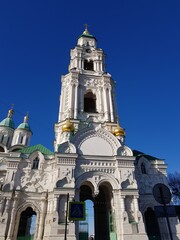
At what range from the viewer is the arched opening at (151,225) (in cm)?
1610

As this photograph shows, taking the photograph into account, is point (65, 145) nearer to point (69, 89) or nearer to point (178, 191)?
point (69, 89)

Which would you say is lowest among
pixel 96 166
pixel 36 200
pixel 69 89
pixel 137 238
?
pixel 137 238

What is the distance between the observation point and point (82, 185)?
700 inches

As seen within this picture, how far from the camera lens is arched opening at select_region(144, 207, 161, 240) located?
52.8 feet

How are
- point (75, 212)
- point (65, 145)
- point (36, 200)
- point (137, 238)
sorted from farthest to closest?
1. point (65, 145)
2. point (36, 200)
3. point (137, 238)
4. point (75, 212)

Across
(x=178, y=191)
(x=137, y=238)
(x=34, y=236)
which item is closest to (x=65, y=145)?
(x=34, y=236)

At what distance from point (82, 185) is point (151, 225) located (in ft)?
23.6

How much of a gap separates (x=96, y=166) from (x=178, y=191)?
23131 millimetres

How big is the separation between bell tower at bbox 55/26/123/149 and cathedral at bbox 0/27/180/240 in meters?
0.19

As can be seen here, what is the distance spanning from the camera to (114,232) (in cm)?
1449

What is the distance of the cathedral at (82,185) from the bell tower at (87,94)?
0.61 ft

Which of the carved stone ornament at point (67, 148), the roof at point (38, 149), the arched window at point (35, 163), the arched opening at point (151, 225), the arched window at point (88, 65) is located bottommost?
the arched opening at point (151, 225)

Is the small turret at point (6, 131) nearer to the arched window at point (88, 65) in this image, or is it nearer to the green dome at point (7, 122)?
the green dome at point (7, 122)

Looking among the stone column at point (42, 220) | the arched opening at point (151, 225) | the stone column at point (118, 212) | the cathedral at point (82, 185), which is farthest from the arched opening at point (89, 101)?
the arched opening at point (151, 225)
